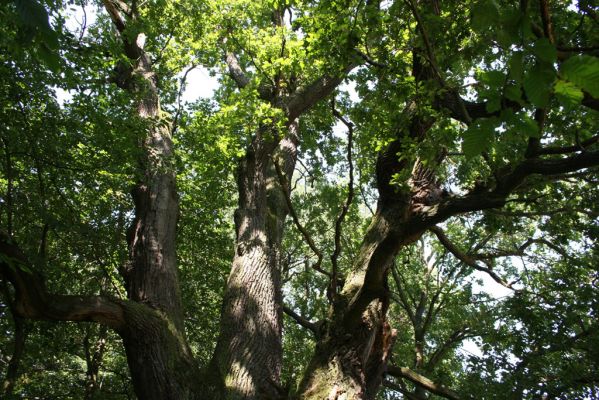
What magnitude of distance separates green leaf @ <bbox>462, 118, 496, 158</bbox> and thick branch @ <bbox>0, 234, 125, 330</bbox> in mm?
3673

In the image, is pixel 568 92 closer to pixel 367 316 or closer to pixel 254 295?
pixel 367 316

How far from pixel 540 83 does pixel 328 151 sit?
10287 mm

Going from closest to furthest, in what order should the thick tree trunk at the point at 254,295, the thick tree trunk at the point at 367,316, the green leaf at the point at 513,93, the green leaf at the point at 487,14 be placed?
1. the green leaf at the point at 513,93
2. the green leaf at the point at 487,14
3. the thick tree trunk at the point at 367,316
4. the thick tree trunk at the point at 254,295

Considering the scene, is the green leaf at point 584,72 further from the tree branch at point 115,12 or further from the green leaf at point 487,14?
the tree branch at point 115,12

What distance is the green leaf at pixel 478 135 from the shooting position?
1366 millimetres

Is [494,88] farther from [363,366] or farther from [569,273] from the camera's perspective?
[569,273]

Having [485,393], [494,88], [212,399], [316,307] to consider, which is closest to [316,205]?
[316,307]

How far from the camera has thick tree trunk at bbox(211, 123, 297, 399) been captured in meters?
4.81

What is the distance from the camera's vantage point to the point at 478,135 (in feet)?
4.61

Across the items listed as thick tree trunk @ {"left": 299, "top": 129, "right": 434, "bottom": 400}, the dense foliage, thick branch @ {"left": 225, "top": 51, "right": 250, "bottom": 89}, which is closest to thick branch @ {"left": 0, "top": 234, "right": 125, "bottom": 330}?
the dense foliage

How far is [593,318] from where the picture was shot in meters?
7.29

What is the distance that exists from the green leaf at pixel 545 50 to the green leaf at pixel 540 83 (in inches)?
1.0

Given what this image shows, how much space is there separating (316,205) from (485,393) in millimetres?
6977

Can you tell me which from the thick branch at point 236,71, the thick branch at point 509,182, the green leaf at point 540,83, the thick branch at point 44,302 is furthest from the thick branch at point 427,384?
the thick branch at point 236,71
